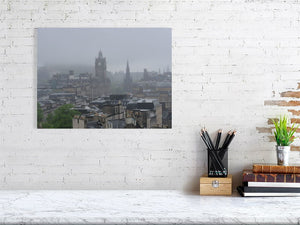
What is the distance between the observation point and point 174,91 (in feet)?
8.57

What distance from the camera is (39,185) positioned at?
2.61 m

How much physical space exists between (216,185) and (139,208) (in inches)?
24.2

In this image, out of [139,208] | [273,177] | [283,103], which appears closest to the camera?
[139,208]

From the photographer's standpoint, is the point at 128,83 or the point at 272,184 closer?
the point at 272,184

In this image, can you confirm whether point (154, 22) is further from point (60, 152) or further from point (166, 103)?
point (60, 152)

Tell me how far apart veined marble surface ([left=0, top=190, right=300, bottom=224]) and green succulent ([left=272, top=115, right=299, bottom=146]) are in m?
0.39

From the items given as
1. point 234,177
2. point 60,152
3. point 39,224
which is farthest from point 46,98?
point 234,177

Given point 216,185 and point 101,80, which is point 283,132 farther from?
point 101,80

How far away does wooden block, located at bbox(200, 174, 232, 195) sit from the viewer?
2393 millimetres

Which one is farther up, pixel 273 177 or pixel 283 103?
pixel 283 103

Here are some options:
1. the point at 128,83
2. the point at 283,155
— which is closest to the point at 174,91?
the point at 128,83

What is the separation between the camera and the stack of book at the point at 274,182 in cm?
229

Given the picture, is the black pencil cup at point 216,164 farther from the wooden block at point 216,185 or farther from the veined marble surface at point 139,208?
the veined marble surface at point 139,208

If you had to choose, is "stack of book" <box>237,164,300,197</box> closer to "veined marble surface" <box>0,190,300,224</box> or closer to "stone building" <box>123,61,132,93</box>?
"veined marble surface" <box>0,190,300,224</box>
